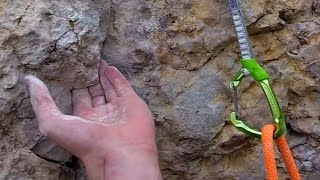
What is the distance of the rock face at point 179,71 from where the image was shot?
1048 millimetres

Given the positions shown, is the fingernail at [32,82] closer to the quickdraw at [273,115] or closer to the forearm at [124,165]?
the forearm at [124,165]

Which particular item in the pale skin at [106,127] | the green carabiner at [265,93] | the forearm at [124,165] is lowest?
the forearm at [124,165]

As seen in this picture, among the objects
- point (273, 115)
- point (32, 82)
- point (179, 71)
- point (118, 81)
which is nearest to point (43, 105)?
point (32, 82)

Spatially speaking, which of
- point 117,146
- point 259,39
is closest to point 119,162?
point 117,146

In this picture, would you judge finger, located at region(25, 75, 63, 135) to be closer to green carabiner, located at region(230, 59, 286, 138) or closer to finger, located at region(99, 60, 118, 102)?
finger, located at region(99, 60, 118, 102)

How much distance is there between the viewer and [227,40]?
3.72ft

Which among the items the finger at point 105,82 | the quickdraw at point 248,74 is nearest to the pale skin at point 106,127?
the finger at point 105,82

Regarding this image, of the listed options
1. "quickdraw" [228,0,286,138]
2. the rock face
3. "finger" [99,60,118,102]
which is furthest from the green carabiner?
"finger" [99,60,118,102]

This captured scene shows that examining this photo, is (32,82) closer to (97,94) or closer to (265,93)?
(97,94)

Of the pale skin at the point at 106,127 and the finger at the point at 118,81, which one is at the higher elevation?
the finger at the point at 118,81

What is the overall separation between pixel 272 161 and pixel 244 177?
0.24 metres

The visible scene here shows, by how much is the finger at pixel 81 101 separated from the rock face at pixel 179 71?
0.01m

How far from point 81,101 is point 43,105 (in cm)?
9

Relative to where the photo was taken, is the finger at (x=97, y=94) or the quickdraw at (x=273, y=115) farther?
the finger at (x=97, y=94)
